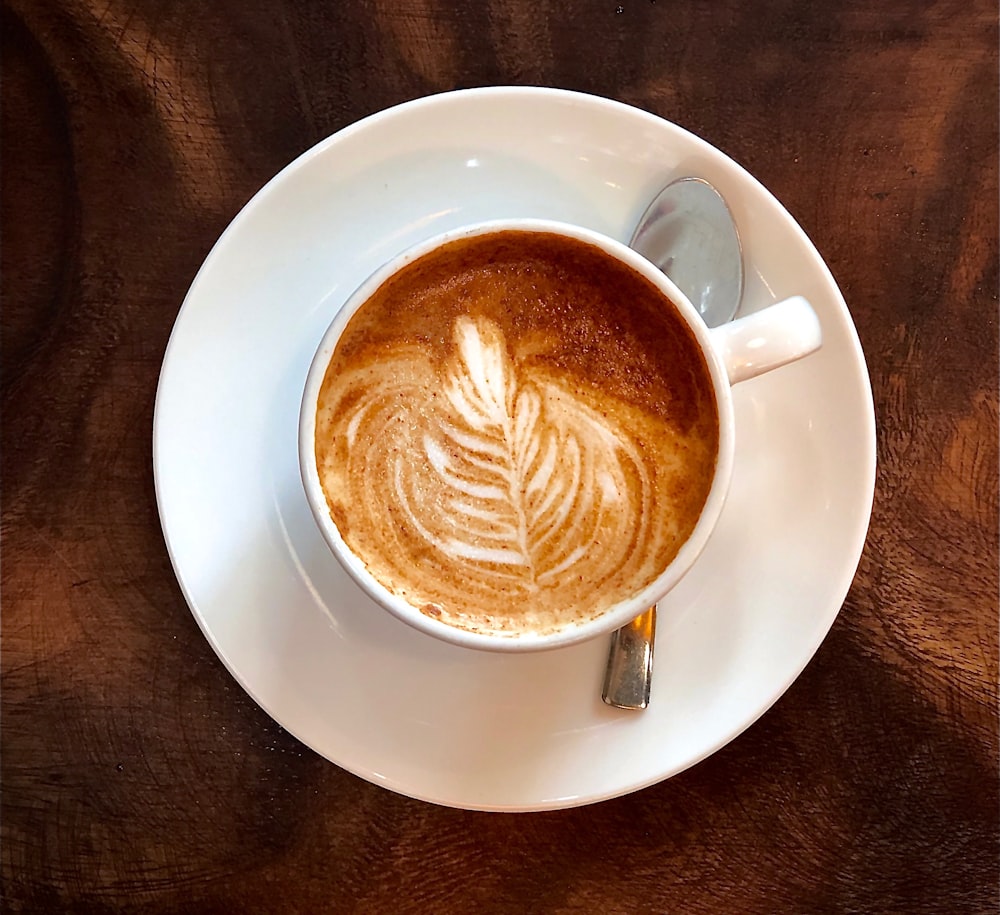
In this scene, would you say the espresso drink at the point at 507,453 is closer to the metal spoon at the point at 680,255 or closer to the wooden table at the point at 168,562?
the metal spoon at the point at 680,255

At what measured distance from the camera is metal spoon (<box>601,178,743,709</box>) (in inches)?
45.4

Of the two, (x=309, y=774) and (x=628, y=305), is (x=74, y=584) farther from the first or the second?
(x=628, y=305)

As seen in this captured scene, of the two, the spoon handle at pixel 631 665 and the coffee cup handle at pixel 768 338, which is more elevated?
the coffee cup handle at pixel 768 338

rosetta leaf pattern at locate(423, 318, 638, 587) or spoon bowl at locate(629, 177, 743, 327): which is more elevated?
spoon bowl at locate(629, 177, 743, 327)

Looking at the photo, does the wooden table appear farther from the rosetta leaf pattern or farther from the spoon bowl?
the rosetta leaf pattern

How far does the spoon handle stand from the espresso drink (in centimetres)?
7

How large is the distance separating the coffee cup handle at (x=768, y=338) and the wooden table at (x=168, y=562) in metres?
0.45

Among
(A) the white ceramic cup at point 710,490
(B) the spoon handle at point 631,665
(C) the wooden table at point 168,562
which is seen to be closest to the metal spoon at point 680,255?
(B) the spoon handle at point 631,665

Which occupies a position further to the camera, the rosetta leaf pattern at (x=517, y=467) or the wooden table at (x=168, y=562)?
the wooden table at (x=168, y=562)

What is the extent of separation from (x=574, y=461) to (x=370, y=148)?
0.50 metres

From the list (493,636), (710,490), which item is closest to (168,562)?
(493,636)


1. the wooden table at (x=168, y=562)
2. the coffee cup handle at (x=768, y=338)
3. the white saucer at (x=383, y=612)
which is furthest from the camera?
the wooden table at (x=168, y=562)

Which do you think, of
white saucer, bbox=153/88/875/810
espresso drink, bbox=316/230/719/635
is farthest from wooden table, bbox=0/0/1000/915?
espresso drink, bbox=316/230/719/635

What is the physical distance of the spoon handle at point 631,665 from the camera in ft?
3.79
